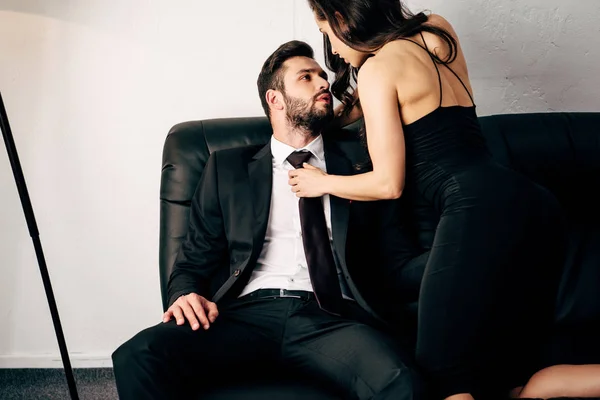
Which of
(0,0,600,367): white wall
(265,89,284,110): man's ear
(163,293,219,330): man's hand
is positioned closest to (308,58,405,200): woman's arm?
(265,89,284,110): man's ear

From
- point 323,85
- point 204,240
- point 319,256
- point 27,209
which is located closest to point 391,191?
point 319,256

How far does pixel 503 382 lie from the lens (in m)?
1.70

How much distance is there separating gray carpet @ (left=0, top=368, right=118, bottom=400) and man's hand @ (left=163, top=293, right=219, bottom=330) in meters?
0.92

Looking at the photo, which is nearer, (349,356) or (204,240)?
(349,356)

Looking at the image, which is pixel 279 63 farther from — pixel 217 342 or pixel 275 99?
pixel 217 342

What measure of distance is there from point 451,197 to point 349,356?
50 centimetres

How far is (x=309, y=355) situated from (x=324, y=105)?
2.69 feet

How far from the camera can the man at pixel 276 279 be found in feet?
5.47

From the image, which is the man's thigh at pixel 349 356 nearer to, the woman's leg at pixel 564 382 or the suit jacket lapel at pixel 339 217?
the suit jacket lapel at pixel 339 217

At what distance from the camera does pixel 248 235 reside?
6.61 feet

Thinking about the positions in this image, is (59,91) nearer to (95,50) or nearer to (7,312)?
(95,50)

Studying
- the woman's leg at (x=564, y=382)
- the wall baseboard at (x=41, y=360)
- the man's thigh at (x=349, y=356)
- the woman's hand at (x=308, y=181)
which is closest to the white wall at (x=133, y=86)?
the wall baseboard at (x=41, y=360)

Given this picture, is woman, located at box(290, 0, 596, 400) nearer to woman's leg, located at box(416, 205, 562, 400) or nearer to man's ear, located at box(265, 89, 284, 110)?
woman's leg, located at box(416, 205, 562, 400)

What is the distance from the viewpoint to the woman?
1648 mm
